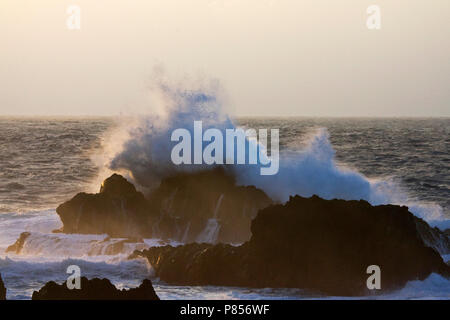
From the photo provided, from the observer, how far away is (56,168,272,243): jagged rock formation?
27.3 meters

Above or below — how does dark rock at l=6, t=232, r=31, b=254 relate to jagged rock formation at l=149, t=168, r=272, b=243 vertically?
below

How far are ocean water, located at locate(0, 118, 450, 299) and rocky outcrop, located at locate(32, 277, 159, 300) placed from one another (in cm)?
329

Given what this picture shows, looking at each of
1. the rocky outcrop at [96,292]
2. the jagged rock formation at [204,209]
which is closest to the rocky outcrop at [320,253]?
the rocky outcrop at [96,292]

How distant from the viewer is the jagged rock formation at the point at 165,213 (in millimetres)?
27344

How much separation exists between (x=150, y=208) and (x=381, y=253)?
27.9ft

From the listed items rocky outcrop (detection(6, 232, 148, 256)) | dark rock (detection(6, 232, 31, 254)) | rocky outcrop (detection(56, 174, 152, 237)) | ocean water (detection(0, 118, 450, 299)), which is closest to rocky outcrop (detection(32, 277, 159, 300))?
ocean water (detection(0, 118, 450, 299))

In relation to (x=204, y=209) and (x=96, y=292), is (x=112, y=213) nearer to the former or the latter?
(x=204, y=209)

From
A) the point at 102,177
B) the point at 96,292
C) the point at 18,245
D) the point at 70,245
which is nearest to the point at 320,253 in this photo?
the point at 96,292

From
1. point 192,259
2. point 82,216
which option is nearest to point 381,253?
point 192,259

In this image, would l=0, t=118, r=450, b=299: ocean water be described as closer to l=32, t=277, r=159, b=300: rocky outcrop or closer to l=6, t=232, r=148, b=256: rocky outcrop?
l=6, t=232, r=148, b=256: rocky outcrop

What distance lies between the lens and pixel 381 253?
2170cm

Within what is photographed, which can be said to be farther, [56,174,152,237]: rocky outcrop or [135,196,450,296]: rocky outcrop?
[56,174,152,237]: rocky outcrop

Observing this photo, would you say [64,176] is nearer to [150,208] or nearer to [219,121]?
[219,121]

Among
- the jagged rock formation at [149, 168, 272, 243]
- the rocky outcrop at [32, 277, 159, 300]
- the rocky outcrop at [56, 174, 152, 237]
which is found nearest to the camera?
the rocky outcrop at [32, 277, 159, 300]
